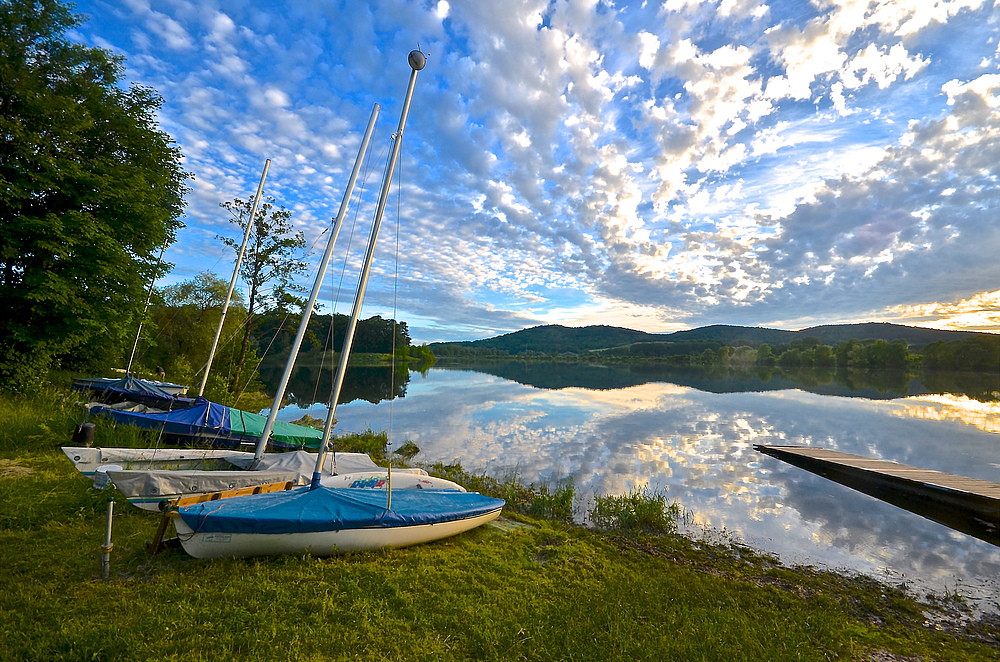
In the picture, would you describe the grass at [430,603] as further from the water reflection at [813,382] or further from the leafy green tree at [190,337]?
the water reflection at [813,382]

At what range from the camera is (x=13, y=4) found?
16984mm

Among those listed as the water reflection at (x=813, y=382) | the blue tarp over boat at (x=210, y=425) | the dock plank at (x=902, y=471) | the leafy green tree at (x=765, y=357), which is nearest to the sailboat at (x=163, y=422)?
the blue tarp over boat at (x=210, y=425)

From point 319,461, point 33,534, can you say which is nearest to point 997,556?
point 319,461

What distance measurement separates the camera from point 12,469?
34.1 feet

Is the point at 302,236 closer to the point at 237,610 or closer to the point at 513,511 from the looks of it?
the point at 513,511

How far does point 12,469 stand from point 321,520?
9356 millimetres

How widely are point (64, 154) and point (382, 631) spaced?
893 inches

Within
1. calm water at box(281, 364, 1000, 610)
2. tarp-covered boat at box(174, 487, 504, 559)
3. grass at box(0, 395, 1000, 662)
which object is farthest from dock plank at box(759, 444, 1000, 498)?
tarp-covered boat at box(174, 487, 504, 559)

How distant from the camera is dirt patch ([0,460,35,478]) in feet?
32.8

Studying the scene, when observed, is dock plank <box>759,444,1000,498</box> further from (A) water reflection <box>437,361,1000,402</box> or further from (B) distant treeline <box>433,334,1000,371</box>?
(B) distant treeline <box>433,334,1000,371</box>

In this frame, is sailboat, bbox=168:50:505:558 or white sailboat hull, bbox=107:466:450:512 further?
white sailboat hull, bbox=107:466:450:512

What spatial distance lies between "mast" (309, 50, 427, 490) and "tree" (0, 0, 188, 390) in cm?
1364

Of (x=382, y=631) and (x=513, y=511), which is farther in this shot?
(x=513, y=511)

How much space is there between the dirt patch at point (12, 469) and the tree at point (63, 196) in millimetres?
7995
